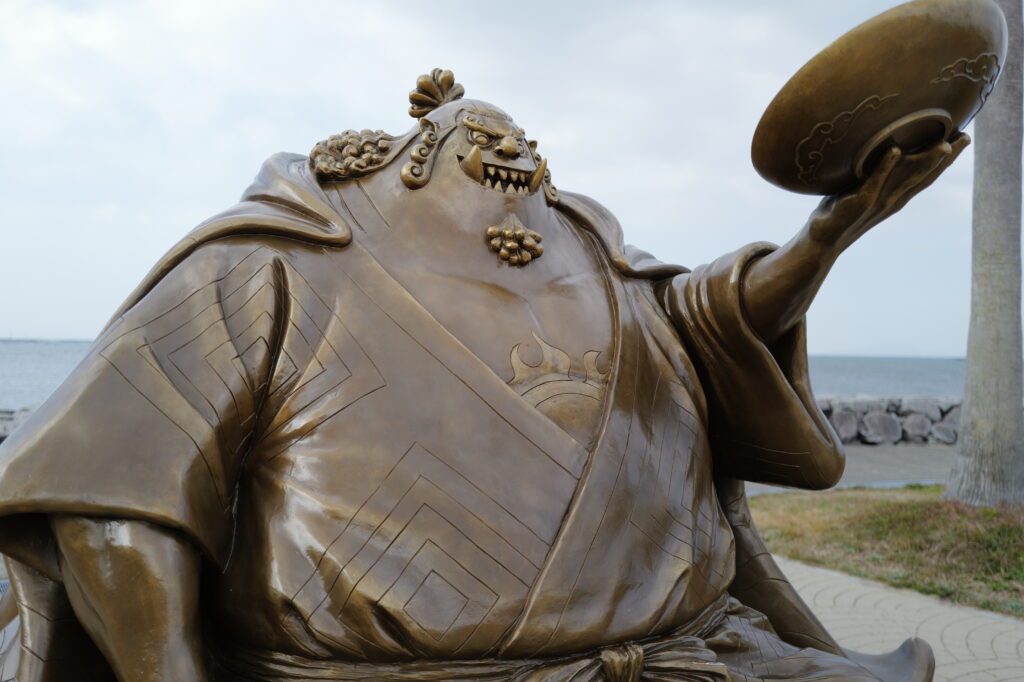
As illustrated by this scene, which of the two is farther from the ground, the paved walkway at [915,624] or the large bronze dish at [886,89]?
the large bronze dish at [886,89]

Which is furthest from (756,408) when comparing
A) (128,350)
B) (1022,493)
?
(1022,493)

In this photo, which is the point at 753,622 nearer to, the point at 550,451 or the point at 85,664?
the point at 550,451

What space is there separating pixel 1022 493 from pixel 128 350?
22.7 feet

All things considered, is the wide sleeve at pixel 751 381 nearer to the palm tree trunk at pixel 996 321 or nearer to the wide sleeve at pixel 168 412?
the wide sleeve at pixel 168 412

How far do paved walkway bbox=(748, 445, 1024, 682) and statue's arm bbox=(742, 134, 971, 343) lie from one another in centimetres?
286

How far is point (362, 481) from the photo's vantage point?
1.71 metres

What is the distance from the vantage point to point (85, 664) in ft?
5.63

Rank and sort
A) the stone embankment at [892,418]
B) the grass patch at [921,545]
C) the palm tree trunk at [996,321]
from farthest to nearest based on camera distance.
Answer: the stone embankment at [892,418] < the palm tree trunk at [996,321] < the grass patch at [921,545]

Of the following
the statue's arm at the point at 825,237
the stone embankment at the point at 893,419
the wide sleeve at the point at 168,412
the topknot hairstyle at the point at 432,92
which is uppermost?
the topknot hairstyle at the point at 432,92

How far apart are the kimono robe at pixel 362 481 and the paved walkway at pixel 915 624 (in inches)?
109

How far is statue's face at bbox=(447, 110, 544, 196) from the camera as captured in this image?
211cm

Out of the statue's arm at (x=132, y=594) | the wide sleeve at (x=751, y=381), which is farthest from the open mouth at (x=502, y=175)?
the statue's arm at (x=132, y=594)

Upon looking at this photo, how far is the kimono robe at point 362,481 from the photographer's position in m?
1.62

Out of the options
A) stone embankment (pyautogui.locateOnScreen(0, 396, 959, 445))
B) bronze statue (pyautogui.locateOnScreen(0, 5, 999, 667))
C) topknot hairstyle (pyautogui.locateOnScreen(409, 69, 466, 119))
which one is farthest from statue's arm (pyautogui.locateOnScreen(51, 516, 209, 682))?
stone embankment (pyautogui.locateOnScreen(0, 396, 959, 445))
